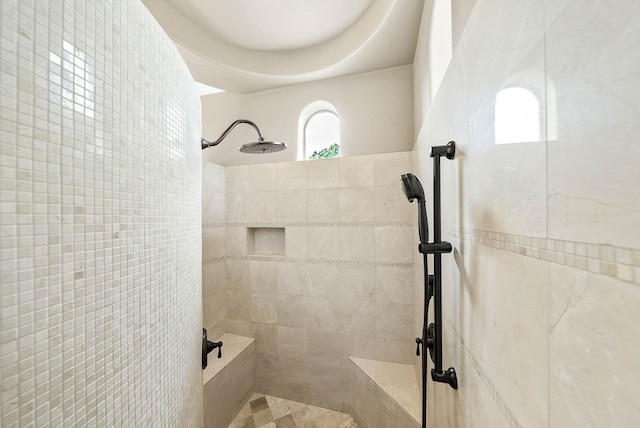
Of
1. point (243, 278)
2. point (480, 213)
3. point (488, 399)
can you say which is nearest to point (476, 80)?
point (480, 213)

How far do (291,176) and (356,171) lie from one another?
59cm

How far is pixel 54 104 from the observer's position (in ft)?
1.41

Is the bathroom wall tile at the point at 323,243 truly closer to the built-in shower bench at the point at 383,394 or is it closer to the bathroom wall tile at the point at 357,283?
the bathroom wall tile at the point at 357,283

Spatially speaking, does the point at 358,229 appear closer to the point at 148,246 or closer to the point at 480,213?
the point at 480,213

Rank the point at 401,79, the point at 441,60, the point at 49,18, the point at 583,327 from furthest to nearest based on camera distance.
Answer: the point at 401,79, the point at 441,60, the point at 49,18, the point at 583,327

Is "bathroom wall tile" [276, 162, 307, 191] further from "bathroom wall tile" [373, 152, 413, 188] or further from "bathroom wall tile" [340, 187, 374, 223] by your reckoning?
"bathroom wall tile" [373, 152, 413, 188]

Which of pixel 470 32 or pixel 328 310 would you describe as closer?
pixel 470 32

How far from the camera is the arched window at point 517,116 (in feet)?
1.39

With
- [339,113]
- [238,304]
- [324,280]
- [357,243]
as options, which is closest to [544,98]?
[357,243]

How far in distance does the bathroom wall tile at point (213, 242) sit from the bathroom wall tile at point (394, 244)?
4.81 ft

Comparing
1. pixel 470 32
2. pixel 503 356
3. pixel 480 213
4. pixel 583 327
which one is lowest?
pixel 503 356

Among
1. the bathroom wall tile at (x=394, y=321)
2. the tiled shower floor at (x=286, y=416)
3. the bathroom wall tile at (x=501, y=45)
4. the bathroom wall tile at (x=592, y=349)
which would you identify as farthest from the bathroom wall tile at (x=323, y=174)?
the tiled shower floor at (x=286, y=416)

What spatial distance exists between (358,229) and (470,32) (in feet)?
4.72

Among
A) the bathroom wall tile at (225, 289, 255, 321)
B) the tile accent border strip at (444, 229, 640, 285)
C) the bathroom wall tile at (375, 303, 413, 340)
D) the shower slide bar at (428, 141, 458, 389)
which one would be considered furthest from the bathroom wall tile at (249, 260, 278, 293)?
the tile accent border strip at (444, 229, 640, 285)
